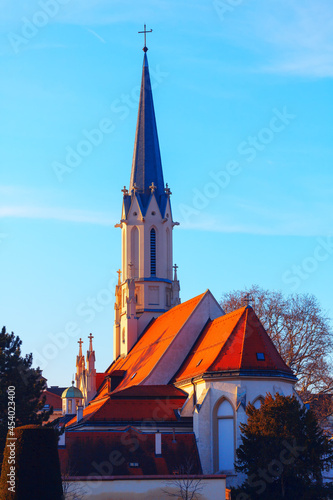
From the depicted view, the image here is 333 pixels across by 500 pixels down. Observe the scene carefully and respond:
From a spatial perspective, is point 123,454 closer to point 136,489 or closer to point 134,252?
point 136,489

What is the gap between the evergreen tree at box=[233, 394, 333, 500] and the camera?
1281 inches

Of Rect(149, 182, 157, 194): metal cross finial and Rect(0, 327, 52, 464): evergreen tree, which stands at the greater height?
Rect(149, 182, 157, 194): metal cross finial

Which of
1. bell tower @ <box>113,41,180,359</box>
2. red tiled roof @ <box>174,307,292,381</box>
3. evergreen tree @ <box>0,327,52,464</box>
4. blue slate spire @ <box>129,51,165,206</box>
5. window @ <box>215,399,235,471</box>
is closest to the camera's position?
evergreen tree @ <box>0,327,52,464</box>

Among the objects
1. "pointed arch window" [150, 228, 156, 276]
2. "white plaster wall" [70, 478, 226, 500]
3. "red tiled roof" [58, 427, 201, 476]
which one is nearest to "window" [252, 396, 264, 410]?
"red tiled roof" [58, 427, 201, 476]

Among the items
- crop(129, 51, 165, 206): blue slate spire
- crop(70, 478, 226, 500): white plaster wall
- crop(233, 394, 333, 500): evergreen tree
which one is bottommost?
crop(70, 478, 226, 500): white plaster wall

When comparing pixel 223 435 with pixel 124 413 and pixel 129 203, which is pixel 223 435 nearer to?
pixel 124 413

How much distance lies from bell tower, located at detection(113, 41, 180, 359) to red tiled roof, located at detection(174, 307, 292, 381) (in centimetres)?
1534

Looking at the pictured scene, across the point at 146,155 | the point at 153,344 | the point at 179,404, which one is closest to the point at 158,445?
the point at 179,404

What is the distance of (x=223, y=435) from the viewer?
39.5 m

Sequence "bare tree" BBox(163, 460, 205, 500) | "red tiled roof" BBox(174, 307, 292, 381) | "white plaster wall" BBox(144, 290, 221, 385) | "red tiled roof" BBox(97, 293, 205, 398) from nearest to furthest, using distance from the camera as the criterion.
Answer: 1. "bare tree" BBox(163, 460, 205, 500)
2. "red tiled roof" BBox(174, 307, 292, 381)
3. "white plaster wall" BBox(144, 290, 221, 385)
4. "red tiled roof" BBox(97, 293, 205, 398)

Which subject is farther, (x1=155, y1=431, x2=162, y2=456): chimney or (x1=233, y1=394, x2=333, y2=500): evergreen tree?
(x1=155, y1=431, x2=162, y2=456): chimney

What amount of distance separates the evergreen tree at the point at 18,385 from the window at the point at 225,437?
8343 mm

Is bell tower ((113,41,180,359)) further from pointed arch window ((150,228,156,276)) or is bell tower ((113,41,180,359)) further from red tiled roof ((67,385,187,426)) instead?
red tiled roof ((67,385,187,426))

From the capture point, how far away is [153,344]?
51812 millimetres
